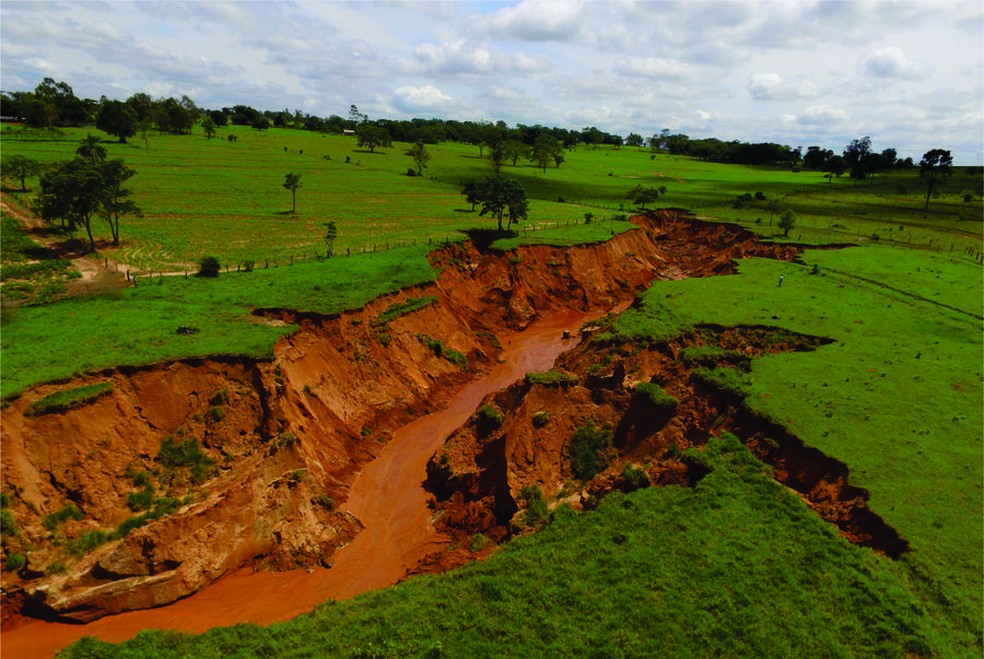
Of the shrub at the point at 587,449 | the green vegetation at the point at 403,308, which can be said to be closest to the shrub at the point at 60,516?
the green vegetation at the point at 403,308

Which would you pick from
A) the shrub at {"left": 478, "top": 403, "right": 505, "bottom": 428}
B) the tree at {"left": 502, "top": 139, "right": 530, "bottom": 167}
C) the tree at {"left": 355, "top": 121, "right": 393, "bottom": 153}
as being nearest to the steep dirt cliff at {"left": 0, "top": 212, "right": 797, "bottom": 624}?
the shrub at {"left": 478, "top": 403, "right": 505, "bottom": 428}

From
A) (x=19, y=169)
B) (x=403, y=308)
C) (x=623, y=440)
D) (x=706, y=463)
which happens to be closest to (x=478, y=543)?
(x=623, y=440)

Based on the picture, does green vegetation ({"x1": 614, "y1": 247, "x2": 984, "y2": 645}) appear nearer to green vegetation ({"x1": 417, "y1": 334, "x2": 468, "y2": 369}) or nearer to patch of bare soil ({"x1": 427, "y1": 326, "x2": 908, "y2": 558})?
patch of bare soil ({"x1": 427, "y1": 326, "x2": 908, "y2": 558})

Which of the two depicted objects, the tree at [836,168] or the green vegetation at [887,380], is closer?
the green vegetation at [887,380]

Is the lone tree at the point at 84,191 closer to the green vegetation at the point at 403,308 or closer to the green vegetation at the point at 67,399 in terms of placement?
the green vegetation at the point at 403,308

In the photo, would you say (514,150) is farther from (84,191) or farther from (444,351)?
(444,351)

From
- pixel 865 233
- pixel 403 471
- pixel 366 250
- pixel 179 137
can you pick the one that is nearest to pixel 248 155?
pixel 179 137
